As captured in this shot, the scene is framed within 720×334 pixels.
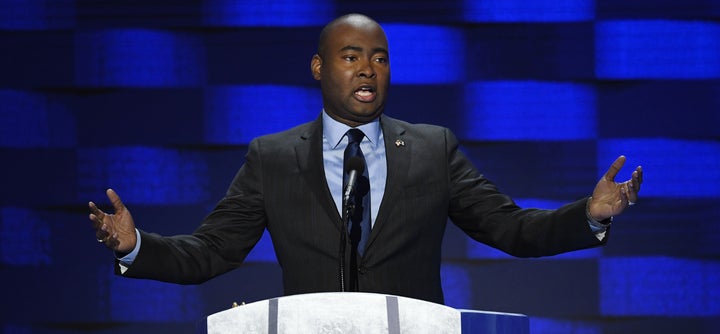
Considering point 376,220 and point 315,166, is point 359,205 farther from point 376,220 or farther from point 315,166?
point 315,166

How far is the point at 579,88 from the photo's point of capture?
11.7ft

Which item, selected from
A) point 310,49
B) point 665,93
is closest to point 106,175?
point 310,49

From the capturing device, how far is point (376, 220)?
2.28 m

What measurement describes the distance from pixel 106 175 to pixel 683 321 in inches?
88.9

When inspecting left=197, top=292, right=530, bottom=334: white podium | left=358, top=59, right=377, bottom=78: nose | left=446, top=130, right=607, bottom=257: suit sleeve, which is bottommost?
left=197, top=292, right=530, bottom=334: white podium

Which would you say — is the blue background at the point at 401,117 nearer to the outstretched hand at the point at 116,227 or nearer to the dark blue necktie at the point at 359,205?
the dark blue necktie at the point at 359,205

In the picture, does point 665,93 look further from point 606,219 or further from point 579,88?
point 606,219

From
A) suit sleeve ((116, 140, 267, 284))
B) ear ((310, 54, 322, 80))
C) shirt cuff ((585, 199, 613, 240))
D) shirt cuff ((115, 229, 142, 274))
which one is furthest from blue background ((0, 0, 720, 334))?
shirt cuff ((115, 229, 142, 274))

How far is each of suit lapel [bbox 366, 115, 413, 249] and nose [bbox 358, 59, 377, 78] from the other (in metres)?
0.16

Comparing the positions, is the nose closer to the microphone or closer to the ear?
the ear

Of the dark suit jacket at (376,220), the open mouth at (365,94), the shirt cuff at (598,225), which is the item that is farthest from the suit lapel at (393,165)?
the shirt cuff at (598,225)

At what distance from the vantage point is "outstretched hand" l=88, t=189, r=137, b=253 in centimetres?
195

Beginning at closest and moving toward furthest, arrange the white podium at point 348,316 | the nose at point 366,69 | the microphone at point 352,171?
the white podium at point 348,316 < the microphone at point 352,171 < the nose at point 366,69

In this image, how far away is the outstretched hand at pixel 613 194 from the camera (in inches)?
76.8
